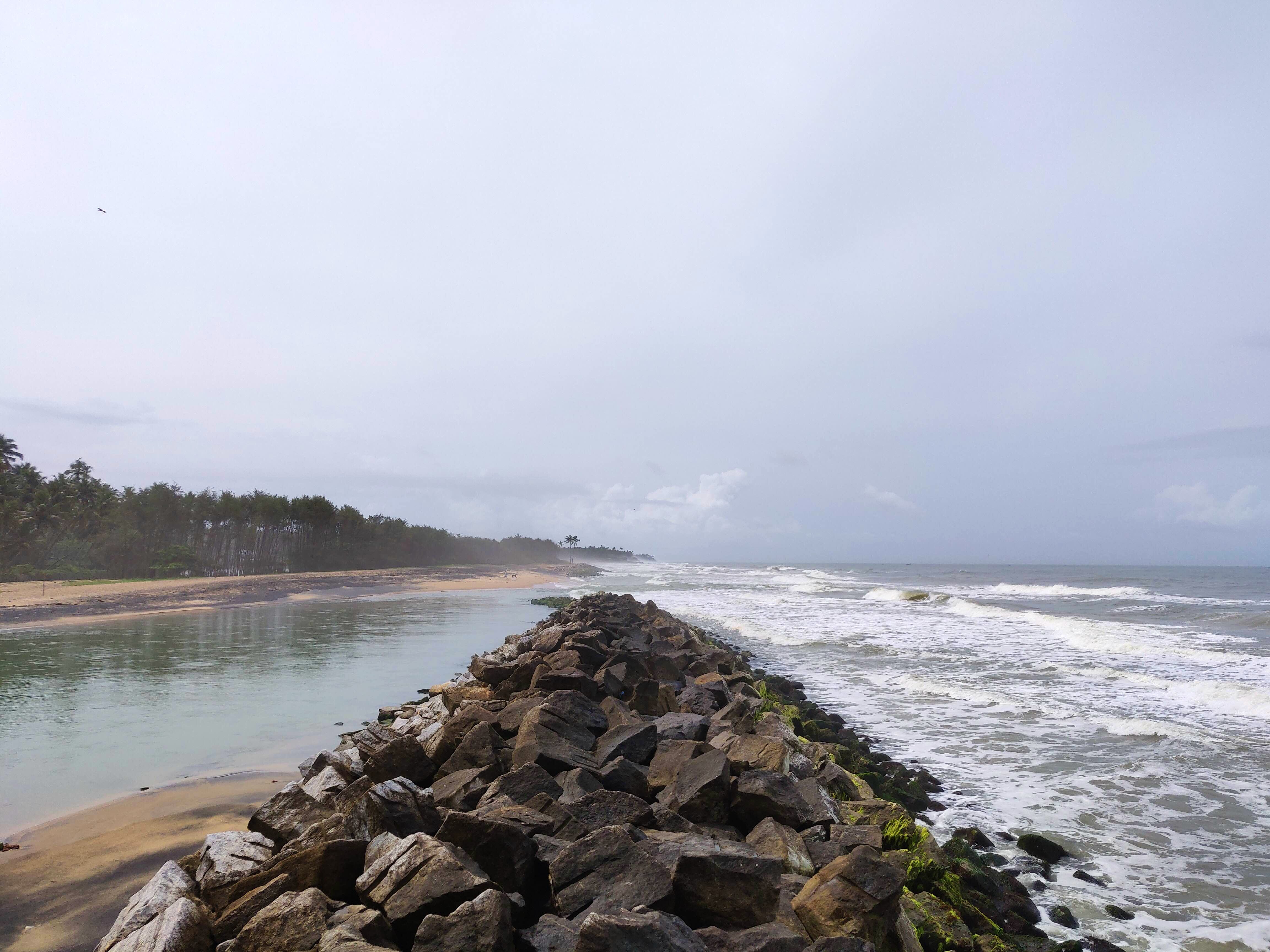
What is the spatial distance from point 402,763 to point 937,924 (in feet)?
12.8

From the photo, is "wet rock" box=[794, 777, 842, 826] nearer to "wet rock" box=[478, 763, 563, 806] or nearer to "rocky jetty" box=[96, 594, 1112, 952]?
"rocky jetty" box=[96, 594, 1112, 952]

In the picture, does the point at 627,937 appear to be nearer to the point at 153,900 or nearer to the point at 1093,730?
the point at 153,900

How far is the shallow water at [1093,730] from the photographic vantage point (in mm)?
Answer: 5531

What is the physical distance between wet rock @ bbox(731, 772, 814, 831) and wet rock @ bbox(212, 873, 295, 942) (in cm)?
278

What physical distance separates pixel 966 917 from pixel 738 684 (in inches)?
214

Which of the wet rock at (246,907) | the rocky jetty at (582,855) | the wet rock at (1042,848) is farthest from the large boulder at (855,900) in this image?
the wet rock at (1042,848)

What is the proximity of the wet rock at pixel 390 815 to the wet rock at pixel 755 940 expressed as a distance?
1.77m

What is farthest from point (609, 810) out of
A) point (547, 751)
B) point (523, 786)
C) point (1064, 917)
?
point (1064, 917)

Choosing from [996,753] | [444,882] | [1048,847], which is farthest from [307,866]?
[996,753]

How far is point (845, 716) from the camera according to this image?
36.9 feet

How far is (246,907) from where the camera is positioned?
3209mm

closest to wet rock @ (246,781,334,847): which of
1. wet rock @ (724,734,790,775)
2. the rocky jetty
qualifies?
the rocky jetty

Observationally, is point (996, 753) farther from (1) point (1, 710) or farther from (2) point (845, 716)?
(1) point (1, 710)

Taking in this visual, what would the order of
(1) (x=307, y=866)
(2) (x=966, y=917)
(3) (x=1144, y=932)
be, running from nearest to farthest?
(1) (x=307, y=866) < (2) (x=966, y=917) < (3) (x=1144, y=932)
